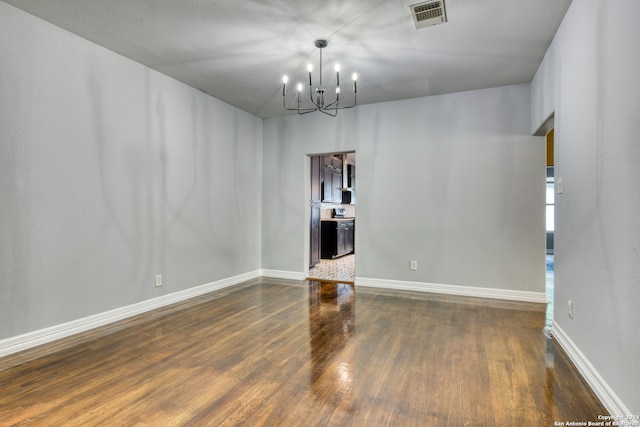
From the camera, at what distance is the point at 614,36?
1.77 metres

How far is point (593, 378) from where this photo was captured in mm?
1949

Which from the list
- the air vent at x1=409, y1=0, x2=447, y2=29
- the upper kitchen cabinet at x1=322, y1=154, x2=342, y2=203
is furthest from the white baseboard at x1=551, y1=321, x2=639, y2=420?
the upper kitchen cabinet at x1=322, y1=154, x2=342, y2=203

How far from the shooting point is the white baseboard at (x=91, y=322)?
2.47 m

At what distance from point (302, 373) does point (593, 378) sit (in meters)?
1.74

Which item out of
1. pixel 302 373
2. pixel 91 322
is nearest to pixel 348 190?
pixel 91 322

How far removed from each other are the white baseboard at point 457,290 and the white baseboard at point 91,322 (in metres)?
2.18

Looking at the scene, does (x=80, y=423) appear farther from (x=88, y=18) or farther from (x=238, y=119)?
(x=238, y=119)

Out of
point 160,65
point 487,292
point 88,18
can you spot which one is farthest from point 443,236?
point 88,18

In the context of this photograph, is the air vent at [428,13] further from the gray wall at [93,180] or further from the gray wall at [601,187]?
the gray wall at [93,180]

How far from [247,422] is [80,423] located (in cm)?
83

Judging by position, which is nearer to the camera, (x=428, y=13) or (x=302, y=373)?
(x=302, y=373)

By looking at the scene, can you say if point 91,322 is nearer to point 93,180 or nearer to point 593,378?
point 93,180

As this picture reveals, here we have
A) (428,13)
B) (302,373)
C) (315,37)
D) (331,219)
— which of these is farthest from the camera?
(331,219)

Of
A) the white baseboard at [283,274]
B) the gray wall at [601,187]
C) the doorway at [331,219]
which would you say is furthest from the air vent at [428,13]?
the white baseboard at [283,274]
